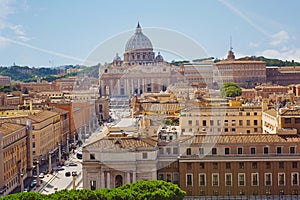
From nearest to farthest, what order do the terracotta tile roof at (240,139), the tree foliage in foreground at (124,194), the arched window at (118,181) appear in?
the tree foliage in foreground at (124,194)
the arched window at (118,181)
the terracotta tile roof at (240,139)

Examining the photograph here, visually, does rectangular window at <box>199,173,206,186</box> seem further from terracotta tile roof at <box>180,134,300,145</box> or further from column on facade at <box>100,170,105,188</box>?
column on facade at <box>100,170,105,188</box>

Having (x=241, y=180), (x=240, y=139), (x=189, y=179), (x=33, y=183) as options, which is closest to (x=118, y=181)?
(x=189, y=179)

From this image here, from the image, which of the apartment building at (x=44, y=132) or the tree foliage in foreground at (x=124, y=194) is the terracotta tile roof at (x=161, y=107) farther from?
the tree foliage in foreground at (x=124, y=194)

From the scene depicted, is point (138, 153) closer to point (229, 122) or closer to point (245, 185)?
point (245, 185)

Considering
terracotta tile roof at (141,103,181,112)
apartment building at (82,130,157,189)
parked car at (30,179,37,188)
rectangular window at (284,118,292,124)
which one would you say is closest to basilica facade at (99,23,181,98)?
terracotta tile roof at (141,103,181,112)

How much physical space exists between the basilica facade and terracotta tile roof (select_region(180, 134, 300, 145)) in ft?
90.6

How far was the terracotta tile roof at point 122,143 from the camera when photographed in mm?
17562

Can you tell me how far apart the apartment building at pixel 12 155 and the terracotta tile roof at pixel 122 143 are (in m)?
4.36

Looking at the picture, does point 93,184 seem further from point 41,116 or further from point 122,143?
point 41,116

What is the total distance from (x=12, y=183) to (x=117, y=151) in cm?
607

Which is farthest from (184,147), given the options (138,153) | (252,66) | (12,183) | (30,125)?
(252,66)

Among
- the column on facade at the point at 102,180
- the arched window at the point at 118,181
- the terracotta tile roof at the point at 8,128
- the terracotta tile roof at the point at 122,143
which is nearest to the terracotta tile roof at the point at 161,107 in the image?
the terracotta tile roof at the point at 8,128

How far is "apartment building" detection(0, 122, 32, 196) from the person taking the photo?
20.8m

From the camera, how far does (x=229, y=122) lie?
27.1 meters
